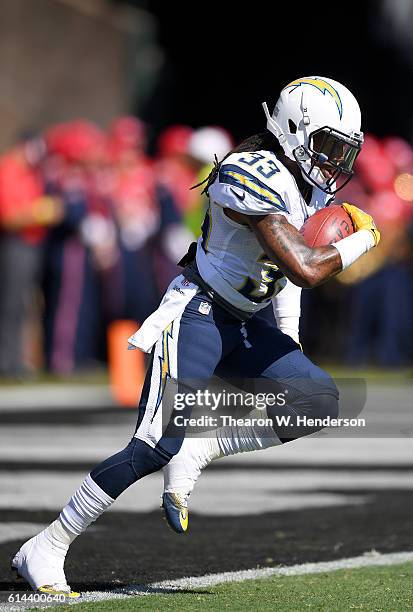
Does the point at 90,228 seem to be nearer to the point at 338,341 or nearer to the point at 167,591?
the point at 338,341

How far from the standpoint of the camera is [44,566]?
5.40 m

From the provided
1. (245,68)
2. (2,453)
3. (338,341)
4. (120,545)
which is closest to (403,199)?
(338,341)

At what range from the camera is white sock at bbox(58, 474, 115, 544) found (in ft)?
17.8

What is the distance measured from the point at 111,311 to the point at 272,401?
35.6 feet

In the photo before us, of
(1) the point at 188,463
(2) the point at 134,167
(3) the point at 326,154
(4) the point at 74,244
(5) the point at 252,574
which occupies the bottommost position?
(5) the point at 252,574

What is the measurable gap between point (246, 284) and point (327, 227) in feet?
1.19

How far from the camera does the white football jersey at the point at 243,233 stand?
5.34 m

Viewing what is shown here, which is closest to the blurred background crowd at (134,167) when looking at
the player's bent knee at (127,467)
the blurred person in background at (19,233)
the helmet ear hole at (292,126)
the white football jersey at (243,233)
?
the blurred person in background at (19,233)

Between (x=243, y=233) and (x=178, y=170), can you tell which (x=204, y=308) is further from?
(x=178, y=170)

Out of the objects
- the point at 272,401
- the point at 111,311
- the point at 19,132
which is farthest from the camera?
the point at 19,132

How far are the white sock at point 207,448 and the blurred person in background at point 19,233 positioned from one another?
9187 mm

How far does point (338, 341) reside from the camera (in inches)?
752
